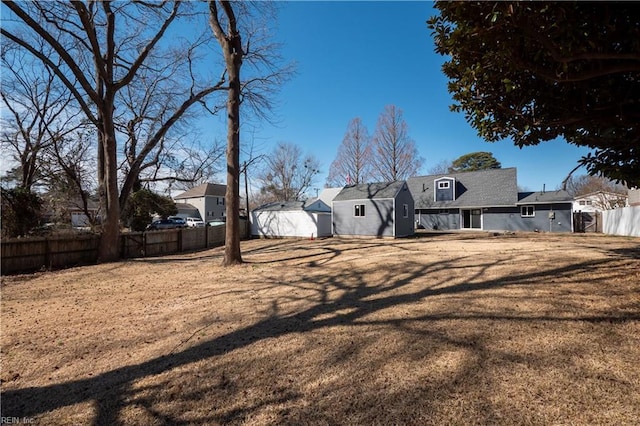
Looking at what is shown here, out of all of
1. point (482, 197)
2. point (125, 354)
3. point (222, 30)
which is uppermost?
point (222, 30)

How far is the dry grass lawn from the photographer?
2600 millimetres

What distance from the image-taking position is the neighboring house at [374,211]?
1962cm

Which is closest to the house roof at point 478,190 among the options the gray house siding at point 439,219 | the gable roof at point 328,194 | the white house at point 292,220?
the gray house siding at point 439,219

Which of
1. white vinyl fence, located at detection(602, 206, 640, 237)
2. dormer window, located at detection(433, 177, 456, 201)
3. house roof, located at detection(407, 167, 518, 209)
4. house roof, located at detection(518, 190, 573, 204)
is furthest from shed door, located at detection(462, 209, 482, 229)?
white vinyl fence, located at detection(602, 206, 640, 237)

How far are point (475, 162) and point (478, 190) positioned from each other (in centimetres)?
1758

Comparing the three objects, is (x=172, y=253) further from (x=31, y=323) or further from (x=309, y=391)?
(x=309, y=391)

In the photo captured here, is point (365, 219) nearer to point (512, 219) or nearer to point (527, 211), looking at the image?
point (512, 219)

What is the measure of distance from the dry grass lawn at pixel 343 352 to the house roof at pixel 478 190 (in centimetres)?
1825

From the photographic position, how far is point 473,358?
10.6ft

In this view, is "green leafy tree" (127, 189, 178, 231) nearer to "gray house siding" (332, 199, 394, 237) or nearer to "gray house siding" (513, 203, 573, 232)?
"gray house siding" (332, 199, 394, 237)

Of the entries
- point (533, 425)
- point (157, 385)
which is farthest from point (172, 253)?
point (533, 425)

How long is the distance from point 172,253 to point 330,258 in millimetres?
8872

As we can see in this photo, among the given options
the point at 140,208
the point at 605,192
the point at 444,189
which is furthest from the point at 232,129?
the point at 605,192

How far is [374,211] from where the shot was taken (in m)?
20.2
